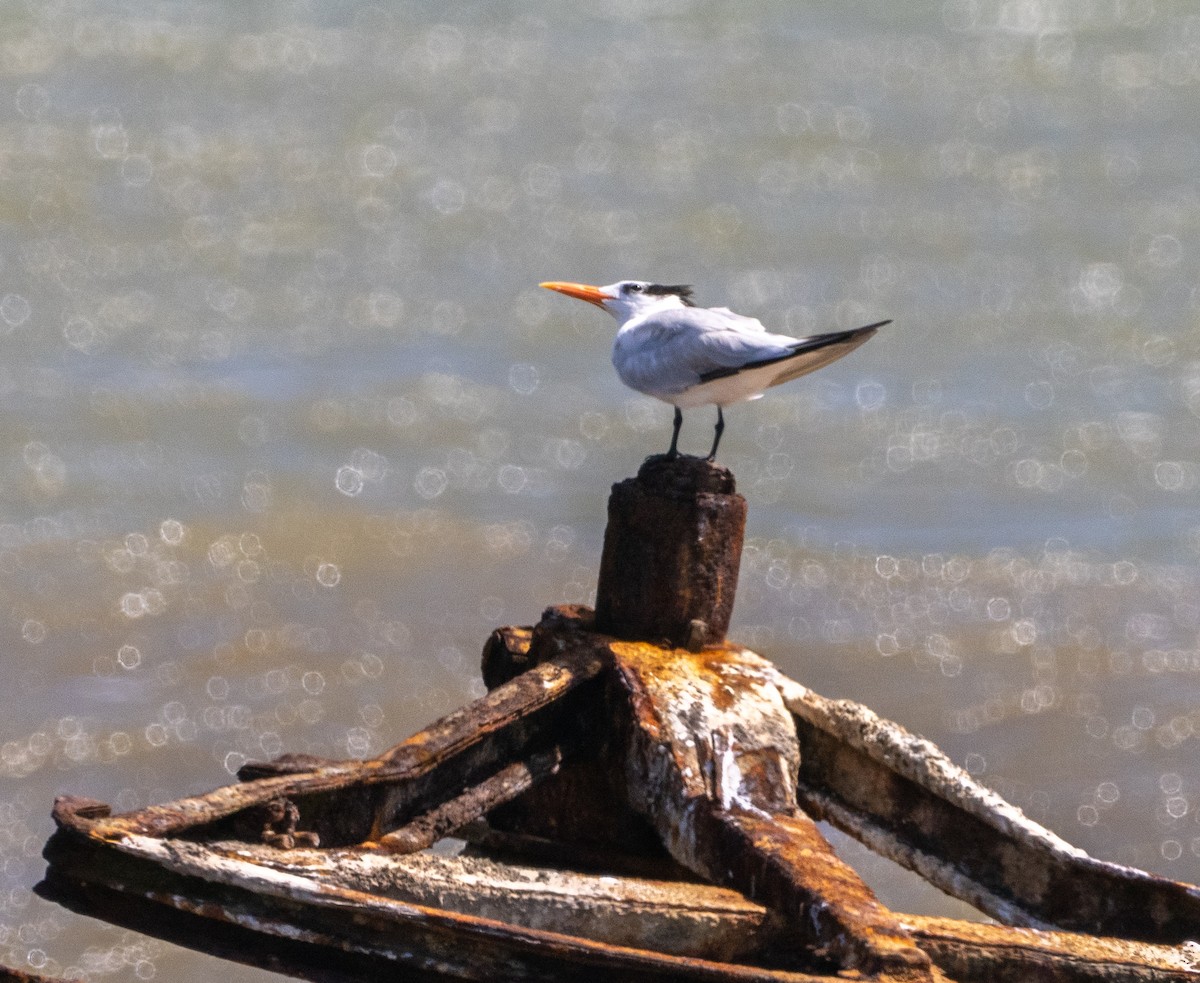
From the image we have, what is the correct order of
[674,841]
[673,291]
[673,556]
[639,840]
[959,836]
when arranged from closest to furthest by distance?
[674,841]
[959,836]
[639,840]
[673,556]
[673,291]

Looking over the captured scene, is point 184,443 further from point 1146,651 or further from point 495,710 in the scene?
point 495,710

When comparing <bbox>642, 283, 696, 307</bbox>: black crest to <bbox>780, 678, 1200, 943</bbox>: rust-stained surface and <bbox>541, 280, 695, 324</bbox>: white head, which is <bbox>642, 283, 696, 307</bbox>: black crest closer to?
<bbox>541, 280, 695, 324</bbox>: white head

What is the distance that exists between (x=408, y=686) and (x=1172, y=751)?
429 centimetres

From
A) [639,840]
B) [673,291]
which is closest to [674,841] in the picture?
[639,840]

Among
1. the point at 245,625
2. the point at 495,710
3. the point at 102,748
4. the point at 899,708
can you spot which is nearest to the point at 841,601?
the point at 899,708

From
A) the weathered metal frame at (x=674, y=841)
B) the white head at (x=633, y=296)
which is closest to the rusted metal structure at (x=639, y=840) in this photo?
the weathered metal frame at (x=674, y=841)

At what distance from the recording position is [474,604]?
1175 centimetres

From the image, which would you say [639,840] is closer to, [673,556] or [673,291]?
[673,556]

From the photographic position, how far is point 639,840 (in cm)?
459

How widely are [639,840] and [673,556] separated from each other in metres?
0.74

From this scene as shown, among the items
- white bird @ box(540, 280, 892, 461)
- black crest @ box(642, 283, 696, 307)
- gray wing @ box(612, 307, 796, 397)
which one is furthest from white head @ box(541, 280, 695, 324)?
gray wing @ box(612, 307, 796, 397)

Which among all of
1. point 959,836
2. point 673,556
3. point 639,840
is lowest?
point 639,840

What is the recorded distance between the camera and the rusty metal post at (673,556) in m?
4.76

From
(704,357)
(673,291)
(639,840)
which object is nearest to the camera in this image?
(639,840)
